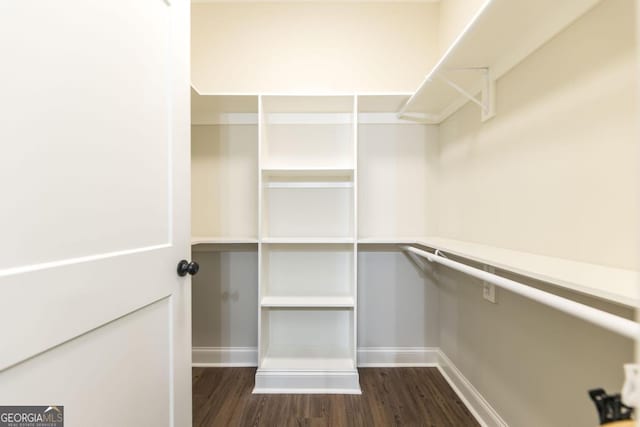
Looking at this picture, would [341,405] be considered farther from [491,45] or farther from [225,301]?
[491,45]

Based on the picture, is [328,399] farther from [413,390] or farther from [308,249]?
[308,249]

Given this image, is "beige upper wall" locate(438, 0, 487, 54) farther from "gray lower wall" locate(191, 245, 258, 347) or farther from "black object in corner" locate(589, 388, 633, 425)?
"gray lower wall" locate(191, 245, 258, 347)

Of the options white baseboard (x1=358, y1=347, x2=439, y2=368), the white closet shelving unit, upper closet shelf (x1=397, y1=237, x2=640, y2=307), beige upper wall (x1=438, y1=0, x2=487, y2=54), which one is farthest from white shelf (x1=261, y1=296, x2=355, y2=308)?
beige upper wall (x1=438, y1=0, x2=487, y2=54)

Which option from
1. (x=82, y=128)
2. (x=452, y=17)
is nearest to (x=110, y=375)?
(x=82, y=128)

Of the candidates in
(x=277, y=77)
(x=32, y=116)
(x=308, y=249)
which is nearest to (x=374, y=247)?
(x=308, y=249)

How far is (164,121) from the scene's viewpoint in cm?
89

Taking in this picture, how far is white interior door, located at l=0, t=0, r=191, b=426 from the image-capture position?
1.59ft

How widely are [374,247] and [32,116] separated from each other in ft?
6.19

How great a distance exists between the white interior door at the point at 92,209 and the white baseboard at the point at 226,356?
1.15 meters

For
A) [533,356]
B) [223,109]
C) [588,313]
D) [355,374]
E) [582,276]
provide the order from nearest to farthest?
1. [588,313]
2. [582,276]
3. [533,356]
4. [355,374]
5. [223,109]

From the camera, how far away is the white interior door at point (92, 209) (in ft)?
1.59

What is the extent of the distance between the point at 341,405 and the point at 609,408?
145 centimetres

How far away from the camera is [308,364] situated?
1.85 meters

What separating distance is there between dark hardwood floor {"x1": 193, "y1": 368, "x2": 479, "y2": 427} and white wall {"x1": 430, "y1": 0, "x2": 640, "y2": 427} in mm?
298
